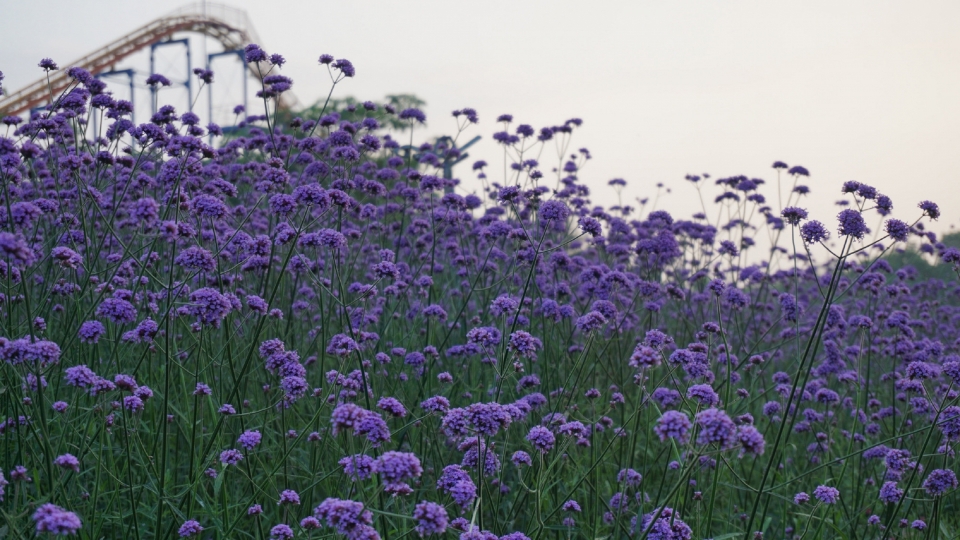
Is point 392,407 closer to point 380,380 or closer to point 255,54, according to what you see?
point 380,380

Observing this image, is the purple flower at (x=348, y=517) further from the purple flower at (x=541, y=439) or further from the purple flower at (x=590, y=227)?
the purple flower at (x=590, y=227)

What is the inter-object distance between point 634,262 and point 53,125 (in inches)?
216

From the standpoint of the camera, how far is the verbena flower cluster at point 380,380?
2729 millimetres

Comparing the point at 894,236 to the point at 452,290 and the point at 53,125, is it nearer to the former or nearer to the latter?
the point at 452,290

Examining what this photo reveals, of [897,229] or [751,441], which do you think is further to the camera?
[897,229]

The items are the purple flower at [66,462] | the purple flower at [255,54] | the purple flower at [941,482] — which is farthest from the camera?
the purple flower at [255,54]

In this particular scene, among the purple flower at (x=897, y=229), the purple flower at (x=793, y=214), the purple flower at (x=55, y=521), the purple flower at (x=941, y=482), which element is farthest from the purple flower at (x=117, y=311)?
the purple flower at (x=941, y=482)

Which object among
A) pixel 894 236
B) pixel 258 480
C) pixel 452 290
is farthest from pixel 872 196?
pixel 452 290

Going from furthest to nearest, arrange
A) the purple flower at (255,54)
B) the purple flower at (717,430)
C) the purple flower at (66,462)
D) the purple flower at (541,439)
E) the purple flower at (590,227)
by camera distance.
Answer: the purple flower at (255,54) < the purple flower at (590,227) < the purple flower at (541,439) < the purple flower at (66,462) < the purple flower at (717,430)

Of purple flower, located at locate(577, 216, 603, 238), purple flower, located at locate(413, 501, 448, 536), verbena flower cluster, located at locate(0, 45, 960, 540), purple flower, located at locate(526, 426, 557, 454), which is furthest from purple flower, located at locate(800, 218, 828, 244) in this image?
purple flower, located at locate(413, 501, 448, 536)

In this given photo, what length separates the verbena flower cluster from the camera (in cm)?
273

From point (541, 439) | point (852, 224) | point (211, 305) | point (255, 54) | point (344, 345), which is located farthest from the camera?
point (255, 54)

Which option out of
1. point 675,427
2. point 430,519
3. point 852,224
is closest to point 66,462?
point 430,519

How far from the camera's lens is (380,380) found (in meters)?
4.76
